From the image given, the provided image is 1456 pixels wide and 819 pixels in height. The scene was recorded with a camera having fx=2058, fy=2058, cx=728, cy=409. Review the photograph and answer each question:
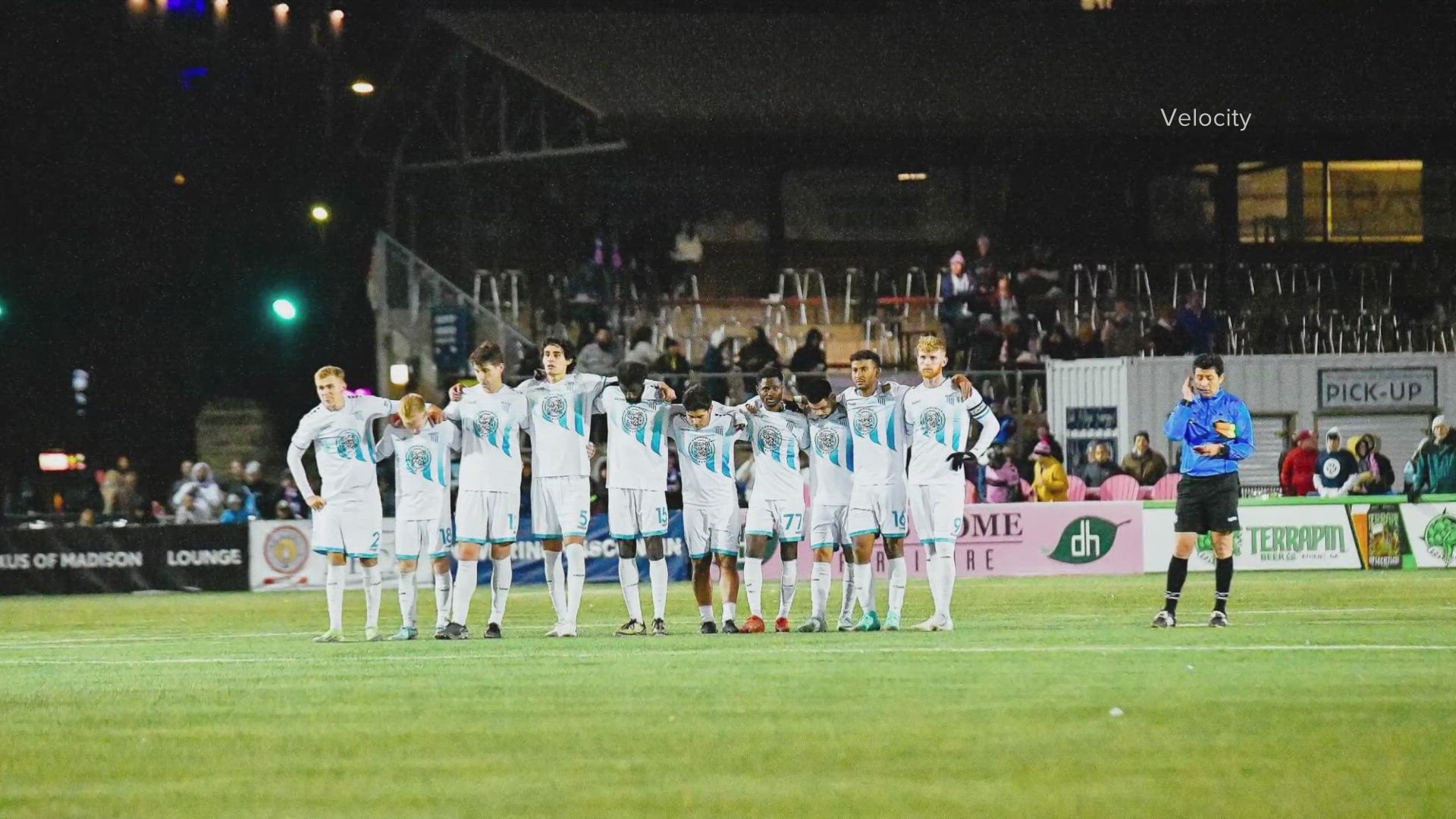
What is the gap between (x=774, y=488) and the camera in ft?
56.2

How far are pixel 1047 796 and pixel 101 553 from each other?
23307 millimetres

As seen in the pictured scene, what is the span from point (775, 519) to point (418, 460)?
9.91 ft

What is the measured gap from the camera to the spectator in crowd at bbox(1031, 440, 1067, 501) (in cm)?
2878

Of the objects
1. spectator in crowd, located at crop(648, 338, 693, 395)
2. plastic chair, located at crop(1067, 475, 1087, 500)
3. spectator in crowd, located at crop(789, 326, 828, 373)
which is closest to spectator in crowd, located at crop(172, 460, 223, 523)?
spectator in crowd, located at crop(648, 338, 693, 395)

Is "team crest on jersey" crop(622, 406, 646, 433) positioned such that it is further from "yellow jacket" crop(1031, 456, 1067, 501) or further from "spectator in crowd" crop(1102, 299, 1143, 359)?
"spectator in crowd" crop(1102, 299, 1143, 359)

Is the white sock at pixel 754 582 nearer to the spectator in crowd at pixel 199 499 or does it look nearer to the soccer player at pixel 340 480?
the soccer player at pixel 340 480

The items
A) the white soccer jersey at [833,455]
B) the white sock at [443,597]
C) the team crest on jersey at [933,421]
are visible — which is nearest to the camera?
the team crest on jersey at [933,421]

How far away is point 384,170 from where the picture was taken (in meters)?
39.5

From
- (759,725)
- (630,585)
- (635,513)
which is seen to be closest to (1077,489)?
(630,585)

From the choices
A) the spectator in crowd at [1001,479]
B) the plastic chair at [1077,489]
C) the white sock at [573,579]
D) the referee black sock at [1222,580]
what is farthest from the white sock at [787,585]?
the plastic chair at [1077,489]

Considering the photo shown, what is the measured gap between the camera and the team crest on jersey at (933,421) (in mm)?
16266

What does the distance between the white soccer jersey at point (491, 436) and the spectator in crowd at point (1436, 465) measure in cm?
1618

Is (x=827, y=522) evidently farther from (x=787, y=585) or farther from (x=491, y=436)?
(x=491, y=436)

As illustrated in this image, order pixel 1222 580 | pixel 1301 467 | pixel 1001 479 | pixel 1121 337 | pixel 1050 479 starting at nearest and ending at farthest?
pixel 1222 580 < pixel 1050 479 < pixel 1001 479 < pixel 1301 467 < pixel 1121 337
